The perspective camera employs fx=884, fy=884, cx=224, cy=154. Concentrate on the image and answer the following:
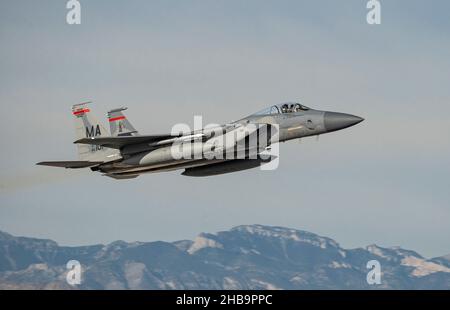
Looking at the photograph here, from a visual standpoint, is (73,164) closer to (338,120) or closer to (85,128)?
(85,128)

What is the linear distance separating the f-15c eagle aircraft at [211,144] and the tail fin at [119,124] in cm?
252

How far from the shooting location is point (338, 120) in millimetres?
44000

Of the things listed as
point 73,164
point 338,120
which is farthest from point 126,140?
point 338,120

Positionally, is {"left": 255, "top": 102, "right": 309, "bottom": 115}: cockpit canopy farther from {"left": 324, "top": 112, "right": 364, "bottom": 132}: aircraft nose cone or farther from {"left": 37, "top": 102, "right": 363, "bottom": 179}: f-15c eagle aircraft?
{"left": 324, "top": 112, "right": 364, "bottom": 132}: aircraft nose cone

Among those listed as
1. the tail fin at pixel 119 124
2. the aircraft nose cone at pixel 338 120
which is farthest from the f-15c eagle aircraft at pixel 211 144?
the tail fin at pixel 119 124

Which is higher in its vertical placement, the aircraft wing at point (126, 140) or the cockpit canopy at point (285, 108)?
the cockpit canopy at point (285, 108)

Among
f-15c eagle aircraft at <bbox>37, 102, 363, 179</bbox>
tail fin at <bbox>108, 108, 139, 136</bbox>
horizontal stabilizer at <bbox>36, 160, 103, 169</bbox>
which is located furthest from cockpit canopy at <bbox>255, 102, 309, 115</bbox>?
horizontal stabilizer at <bbox>36, 160, 103, 169</bbox>

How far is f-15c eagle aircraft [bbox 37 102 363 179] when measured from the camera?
43844 mm

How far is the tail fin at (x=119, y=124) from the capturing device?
49.5 meters

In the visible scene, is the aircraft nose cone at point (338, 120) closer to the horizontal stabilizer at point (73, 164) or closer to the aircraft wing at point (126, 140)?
the aircraft wing at point (126, 140)
